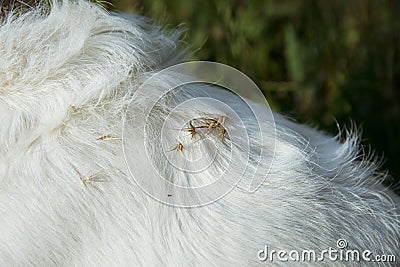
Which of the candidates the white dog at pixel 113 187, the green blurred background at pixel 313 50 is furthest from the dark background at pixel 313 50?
the white dog at pixel 113 187

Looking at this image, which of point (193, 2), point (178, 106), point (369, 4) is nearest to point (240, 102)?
point (178, 106)

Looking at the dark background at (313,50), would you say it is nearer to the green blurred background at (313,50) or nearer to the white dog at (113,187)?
the green blurred background at (313,50)

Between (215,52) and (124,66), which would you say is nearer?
(124,66)

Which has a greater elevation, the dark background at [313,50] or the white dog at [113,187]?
the dark background at [313,50]

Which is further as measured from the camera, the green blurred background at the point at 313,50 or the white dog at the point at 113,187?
the green blurred background at the point at 313,50

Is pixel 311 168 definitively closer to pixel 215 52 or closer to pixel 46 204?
pixel 46 204
